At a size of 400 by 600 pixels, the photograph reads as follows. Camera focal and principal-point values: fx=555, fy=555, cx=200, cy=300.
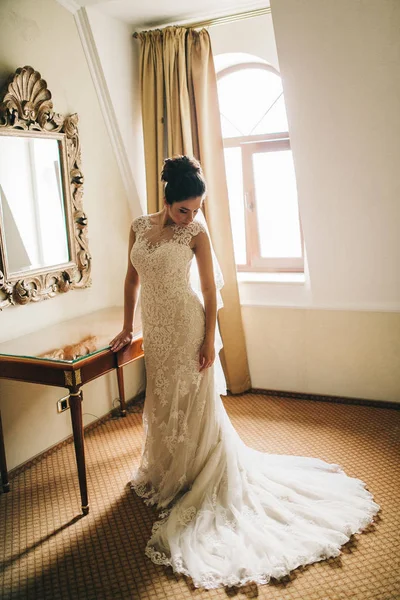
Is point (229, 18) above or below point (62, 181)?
above

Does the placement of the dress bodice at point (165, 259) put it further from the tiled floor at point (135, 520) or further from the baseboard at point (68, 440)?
the baseboard at point (68, 440)

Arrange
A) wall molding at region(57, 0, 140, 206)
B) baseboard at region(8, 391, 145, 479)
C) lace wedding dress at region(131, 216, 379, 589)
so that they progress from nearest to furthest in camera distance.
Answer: lace wedding dress at region(131, 216, 379, 589)
baseboard at region(8, 391, 145, 479)
wall molding at region(57, 0, 140, 206)

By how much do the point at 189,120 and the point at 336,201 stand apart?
1.13 m

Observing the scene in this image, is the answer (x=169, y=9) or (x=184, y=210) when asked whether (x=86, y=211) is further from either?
(x=169, y=9)

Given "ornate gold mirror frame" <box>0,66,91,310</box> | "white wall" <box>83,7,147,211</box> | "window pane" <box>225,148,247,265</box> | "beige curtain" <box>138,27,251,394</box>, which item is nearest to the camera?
"ornate gold mirror frame" <box>0,66,91,310</box>

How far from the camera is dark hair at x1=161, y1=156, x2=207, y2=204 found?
91.9 inches

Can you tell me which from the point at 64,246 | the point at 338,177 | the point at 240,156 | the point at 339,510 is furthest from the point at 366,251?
the point at 64,246

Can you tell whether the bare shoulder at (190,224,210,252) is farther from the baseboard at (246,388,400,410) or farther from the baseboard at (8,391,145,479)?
the baseboard at (246,388,400,410)

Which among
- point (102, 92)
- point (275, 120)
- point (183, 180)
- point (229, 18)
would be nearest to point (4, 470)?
point (183, 180)

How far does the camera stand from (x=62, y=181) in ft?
10.3

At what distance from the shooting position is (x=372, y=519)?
239 cm

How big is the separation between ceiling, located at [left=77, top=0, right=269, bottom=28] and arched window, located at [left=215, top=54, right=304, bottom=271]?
39 centimetres

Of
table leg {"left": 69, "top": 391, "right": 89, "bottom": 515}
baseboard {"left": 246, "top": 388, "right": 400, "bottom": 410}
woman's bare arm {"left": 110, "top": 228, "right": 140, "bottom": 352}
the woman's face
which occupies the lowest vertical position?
baseboard {"left": 246, "top": 388, "right": 400, "bottom": 410}

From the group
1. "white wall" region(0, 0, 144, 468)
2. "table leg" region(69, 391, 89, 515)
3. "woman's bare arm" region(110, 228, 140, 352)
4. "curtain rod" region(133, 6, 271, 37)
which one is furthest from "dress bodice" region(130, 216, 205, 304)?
"curtain rod" region(133, 6, 271, 37)
